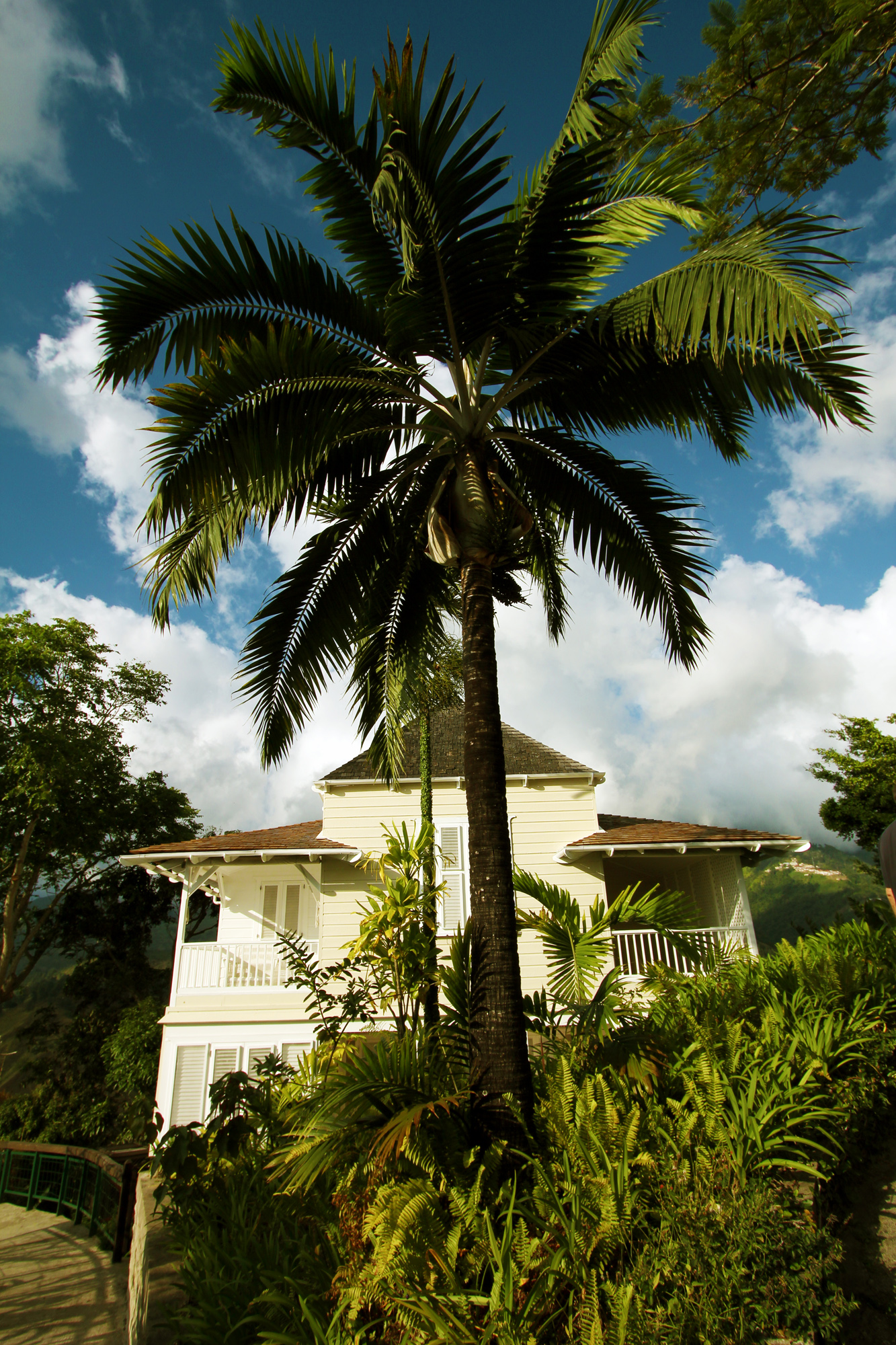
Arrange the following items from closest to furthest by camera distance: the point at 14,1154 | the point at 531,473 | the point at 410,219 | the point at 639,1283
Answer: the point at 639,1283, the point at 410,219, the point at 531,473, the point at 14,1154

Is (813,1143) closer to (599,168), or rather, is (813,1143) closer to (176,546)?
(176,546)

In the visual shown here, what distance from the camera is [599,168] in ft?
17.0

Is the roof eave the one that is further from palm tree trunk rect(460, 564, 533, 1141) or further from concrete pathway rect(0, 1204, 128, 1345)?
palm tree trunk rect(460, 564, 533, 1141)

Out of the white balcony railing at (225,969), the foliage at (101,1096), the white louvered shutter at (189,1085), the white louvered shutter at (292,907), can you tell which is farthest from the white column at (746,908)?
the foliage at (101,1096)

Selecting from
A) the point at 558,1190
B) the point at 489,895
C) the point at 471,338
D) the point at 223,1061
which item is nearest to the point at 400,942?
the point at 489,895

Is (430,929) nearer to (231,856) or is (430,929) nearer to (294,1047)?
(231,856)

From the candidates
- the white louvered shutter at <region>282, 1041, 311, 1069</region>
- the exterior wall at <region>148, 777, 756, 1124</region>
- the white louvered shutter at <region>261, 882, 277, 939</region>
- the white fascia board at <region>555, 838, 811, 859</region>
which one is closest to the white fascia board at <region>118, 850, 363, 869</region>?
the exterior wall at <region>148, 777, 756, 1124</region>

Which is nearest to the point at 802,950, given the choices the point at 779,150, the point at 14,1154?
the point at 779,150

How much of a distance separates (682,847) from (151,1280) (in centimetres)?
1157

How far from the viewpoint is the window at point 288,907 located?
645 inches

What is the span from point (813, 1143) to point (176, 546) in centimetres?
577

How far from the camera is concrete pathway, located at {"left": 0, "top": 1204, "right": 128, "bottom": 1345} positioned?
6.80 metres

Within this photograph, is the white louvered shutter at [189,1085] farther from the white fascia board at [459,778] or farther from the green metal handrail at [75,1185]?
the white fascia board at [459,778]

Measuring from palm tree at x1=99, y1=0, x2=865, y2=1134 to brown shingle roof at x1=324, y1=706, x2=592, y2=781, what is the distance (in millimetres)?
9508
